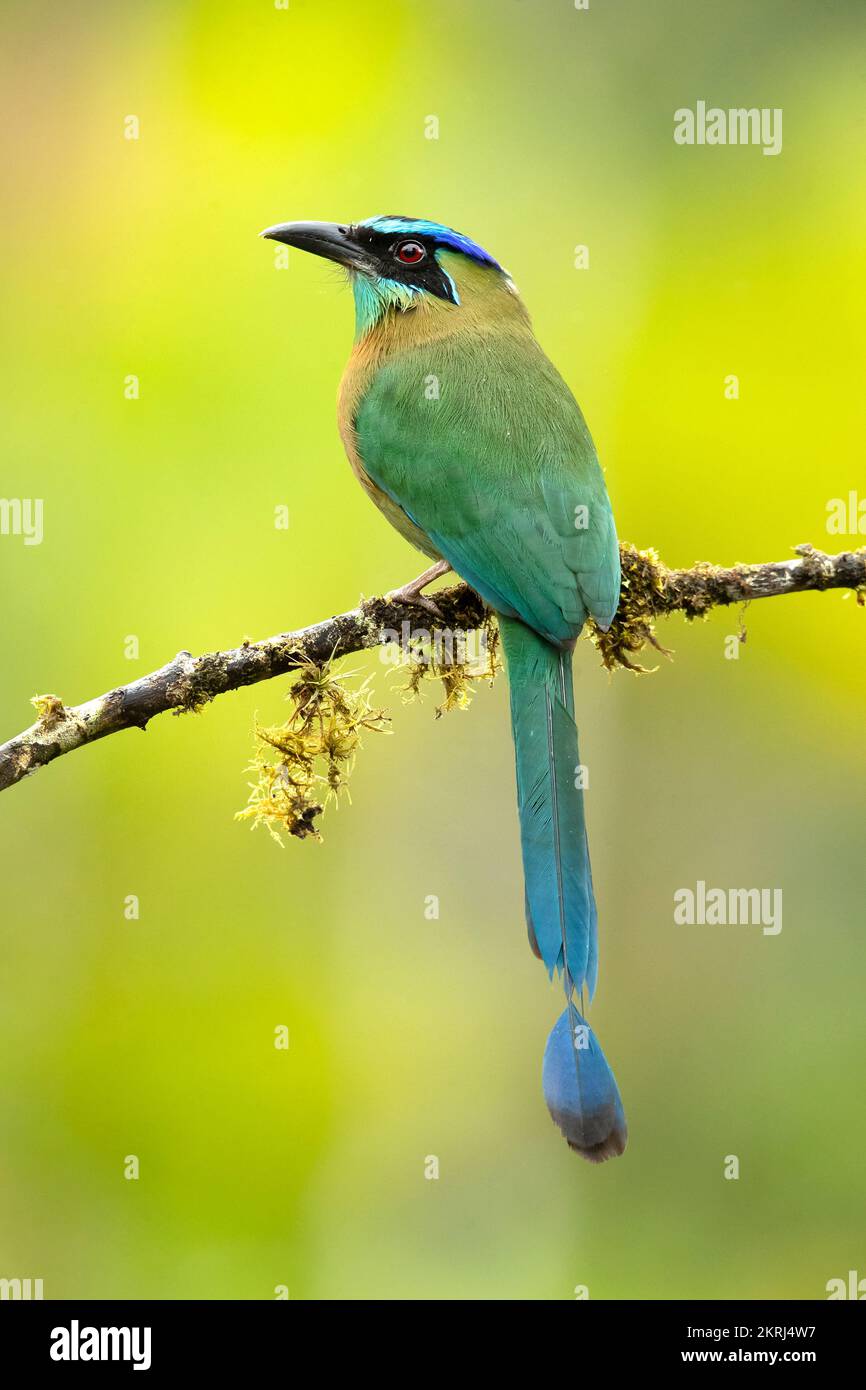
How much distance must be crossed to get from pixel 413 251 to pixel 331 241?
0.71ft

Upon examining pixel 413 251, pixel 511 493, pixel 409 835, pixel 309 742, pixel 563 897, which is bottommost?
pixel 563 897

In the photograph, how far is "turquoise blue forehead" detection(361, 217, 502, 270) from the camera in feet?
11.9

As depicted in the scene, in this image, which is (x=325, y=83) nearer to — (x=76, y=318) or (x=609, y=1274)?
(x=76, y=318)

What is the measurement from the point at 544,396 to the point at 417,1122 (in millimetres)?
3468

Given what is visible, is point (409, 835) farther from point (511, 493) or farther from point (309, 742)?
point (511, 493)

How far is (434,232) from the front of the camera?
11.9ft

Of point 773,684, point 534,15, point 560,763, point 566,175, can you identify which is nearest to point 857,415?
point 773,684

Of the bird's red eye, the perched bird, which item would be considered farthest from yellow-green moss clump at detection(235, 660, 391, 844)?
the bird's red eye

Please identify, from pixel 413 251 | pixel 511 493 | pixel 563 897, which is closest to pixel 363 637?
pixel 511 493

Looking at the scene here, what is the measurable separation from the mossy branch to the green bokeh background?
6.74ft

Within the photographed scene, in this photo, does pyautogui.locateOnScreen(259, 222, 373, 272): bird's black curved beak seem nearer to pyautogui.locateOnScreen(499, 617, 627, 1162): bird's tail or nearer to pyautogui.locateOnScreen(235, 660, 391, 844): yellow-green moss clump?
pyautogui.locateOnScreen(235, 660, 391, 844): yellow-green moss clump

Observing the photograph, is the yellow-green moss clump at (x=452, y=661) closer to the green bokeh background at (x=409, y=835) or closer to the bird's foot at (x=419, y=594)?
the bird's foot at (x=419, y=594)

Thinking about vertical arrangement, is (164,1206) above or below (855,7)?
below

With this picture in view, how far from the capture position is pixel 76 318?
6121 millimetres
